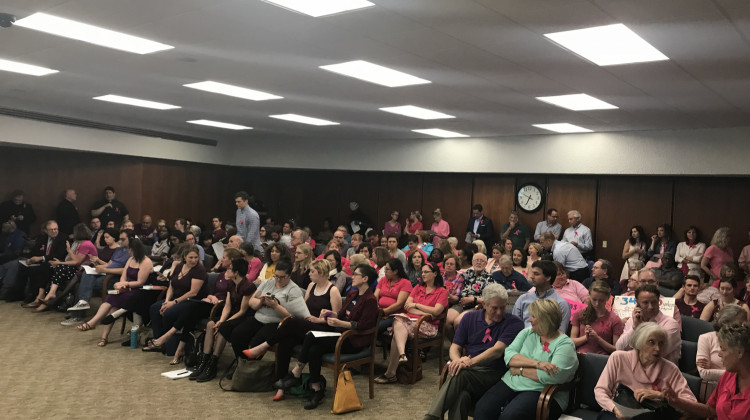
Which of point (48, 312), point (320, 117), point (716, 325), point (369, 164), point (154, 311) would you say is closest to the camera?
point (716, 325)

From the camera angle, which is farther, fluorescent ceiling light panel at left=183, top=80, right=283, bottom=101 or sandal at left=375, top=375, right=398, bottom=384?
fluorescent ceiling light panel at left=183, top=80, right=283, bottom=101

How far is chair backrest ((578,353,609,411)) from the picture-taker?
419 centimetres

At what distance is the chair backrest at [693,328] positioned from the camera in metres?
5.19

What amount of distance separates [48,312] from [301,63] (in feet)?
18.5

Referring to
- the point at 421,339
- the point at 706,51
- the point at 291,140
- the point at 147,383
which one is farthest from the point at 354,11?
the point at 291,140

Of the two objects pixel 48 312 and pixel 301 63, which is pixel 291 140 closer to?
pixel 48 312

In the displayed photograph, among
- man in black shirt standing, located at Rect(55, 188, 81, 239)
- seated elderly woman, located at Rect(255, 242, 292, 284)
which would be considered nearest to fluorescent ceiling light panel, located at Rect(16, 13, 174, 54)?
seated elderly woman, located at Rect(255, 242, 292, 284)

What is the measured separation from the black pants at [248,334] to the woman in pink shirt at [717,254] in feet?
22.0

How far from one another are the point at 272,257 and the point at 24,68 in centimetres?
355

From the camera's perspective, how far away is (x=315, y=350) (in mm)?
5406

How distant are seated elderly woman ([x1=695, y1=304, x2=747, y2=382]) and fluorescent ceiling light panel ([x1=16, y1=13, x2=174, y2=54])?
4992mm

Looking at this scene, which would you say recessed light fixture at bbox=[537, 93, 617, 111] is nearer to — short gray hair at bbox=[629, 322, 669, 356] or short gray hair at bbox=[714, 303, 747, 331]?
short gray hair at bbox=[714, 303, 747, 331]

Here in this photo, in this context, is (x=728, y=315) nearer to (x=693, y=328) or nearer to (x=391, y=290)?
(x=693, y=328)

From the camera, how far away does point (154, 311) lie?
706cm
